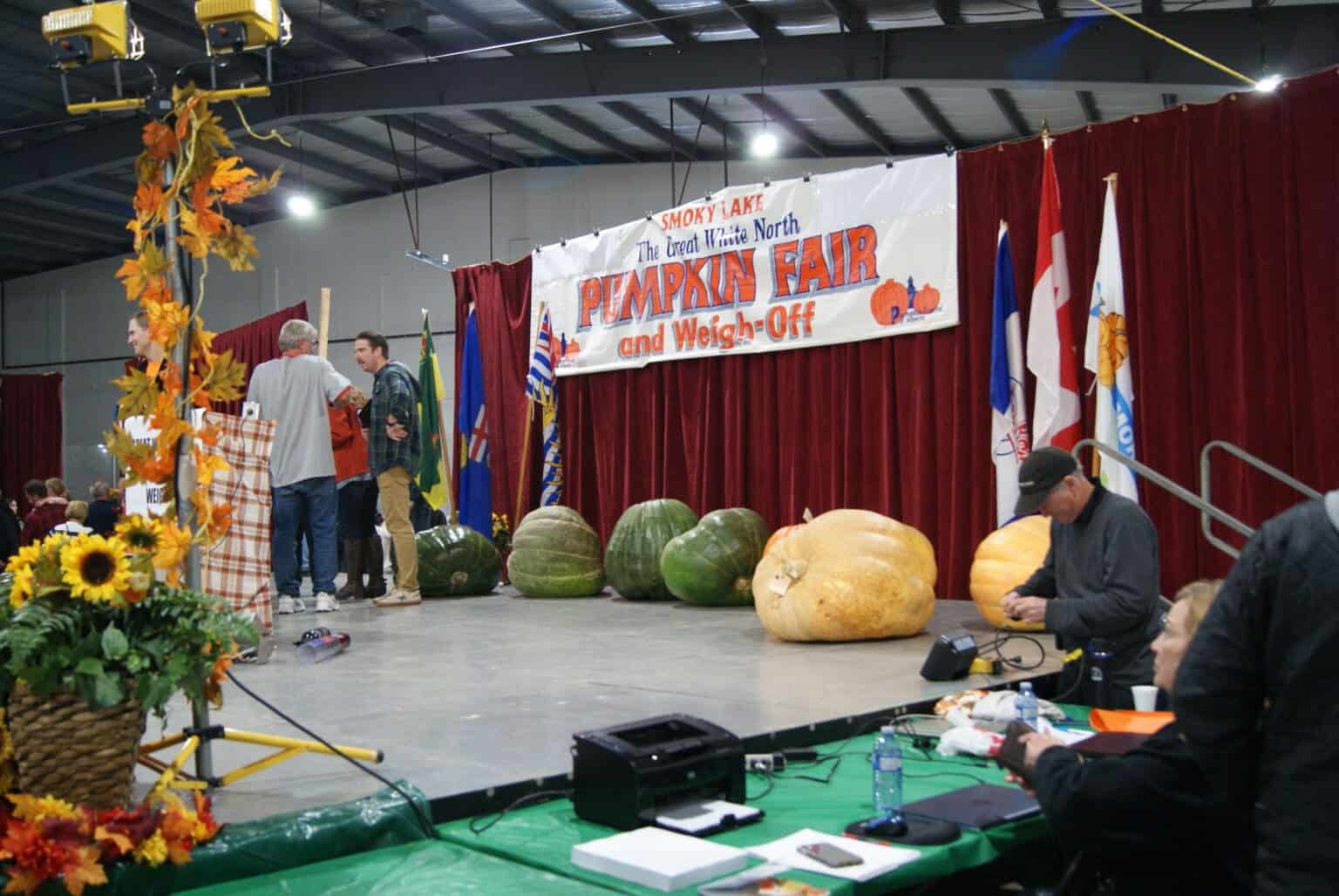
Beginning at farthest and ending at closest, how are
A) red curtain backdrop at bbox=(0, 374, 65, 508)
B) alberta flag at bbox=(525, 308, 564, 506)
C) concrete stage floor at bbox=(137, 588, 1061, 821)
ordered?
1. red curtain backdrop at bbox=(0, 374, 65, 508)
2. alberta flag at bbox=(525, 308, 564, 506)
3. concrete stage floor at bbox=(137, 588, 1061, 821)

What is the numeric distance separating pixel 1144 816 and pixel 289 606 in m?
5.78

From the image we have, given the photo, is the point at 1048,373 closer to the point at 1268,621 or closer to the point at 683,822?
the point at 683,822

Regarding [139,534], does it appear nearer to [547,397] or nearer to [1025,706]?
[1025,706]

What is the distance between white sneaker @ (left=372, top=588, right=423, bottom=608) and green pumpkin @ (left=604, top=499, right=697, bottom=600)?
1246 millimetres

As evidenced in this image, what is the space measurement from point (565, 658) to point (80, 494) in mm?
18026

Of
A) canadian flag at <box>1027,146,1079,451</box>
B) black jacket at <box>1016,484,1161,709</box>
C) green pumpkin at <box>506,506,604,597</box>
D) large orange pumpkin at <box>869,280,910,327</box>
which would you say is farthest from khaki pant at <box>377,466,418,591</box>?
black jacket at <box>1016,484,1161,709</box>

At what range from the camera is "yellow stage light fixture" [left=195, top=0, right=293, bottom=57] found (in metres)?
3.09

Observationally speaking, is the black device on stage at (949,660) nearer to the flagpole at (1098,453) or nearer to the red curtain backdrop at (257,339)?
the flagpole at (1098,453)

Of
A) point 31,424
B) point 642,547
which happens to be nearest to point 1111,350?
point 642,547

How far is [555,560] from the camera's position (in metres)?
8.41

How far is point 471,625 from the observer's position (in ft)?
21.9

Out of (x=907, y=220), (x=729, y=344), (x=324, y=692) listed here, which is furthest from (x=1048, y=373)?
(x=324, y=692)

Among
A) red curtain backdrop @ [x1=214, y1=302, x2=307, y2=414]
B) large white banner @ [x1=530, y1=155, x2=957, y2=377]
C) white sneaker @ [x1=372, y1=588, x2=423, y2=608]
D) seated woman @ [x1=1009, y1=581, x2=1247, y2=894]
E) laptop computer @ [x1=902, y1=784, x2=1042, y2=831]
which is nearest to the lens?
seated woman @ [x1=1009, y1=581, x2=1247, y2=894]

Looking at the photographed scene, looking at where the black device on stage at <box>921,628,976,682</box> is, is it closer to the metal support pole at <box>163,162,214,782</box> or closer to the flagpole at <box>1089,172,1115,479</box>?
the flagpole at <box>1089,172,1115,479</box>
